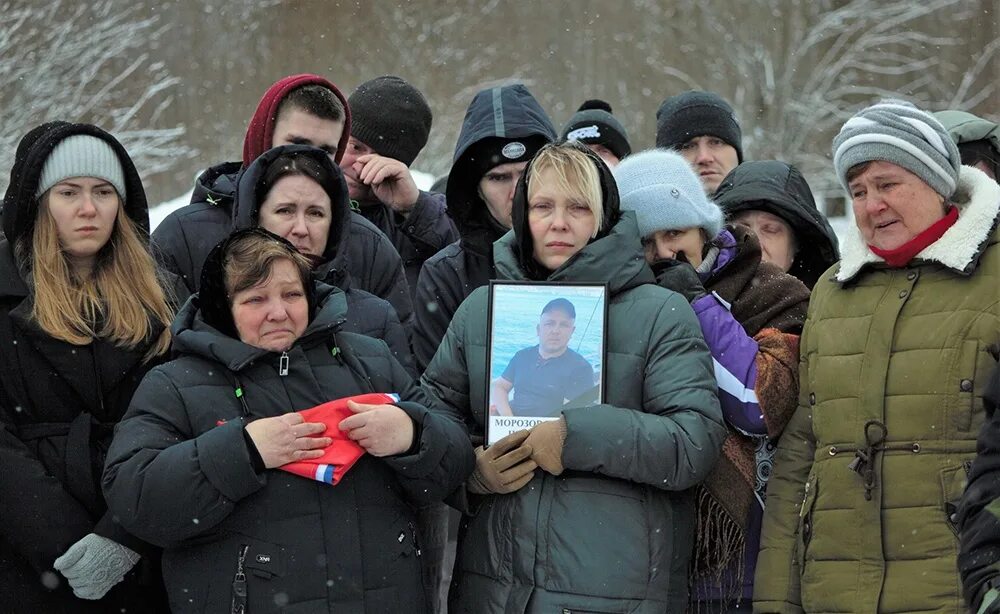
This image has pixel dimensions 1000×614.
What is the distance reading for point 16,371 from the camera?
12.5ft

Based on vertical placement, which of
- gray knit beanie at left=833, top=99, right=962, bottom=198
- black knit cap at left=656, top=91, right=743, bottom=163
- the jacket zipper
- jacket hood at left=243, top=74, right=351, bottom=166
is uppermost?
black knit cap at left=656, top=91, right=743, bottom=163

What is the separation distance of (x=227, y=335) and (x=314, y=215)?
738 mm

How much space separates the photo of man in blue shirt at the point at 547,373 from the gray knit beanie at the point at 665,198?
502 mm

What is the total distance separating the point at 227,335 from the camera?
12.0ft

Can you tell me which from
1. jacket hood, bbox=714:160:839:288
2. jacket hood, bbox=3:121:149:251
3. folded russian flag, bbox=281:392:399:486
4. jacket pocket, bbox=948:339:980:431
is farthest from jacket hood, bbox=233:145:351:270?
jacket pocket, bbox=948:339:980:431

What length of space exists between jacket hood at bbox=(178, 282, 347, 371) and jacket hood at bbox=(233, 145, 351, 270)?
0.47m

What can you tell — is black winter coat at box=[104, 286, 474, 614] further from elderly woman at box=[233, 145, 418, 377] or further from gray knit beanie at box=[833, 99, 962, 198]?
gray knit beanie at box=[833, 99, 962, 198]

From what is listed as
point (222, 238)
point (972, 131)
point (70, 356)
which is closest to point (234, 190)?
point (222, 238)

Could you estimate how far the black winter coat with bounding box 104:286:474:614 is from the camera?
336 cm

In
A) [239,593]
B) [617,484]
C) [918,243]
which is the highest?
[918,243]

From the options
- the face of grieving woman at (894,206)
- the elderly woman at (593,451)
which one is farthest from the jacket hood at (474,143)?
the face of grieving woman at (894,206)

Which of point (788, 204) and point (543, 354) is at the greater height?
point (788, 204)

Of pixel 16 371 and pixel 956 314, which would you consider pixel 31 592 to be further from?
pixel 956 314

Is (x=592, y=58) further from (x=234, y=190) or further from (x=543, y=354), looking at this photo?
(x=543, y=354)
